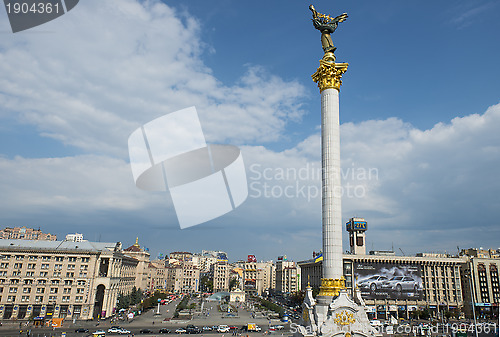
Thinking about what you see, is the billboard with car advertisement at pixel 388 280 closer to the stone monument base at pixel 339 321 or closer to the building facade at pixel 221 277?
the stone monument base at pixel 339 321

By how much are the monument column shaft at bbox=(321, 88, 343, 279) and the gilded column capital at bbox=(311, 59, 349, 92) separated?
0.74 m

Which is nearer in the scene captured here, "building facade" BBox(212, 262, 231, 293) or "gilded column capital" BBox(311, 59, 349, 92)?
"gilded column capital" BBox(311, 59, 349, 92)

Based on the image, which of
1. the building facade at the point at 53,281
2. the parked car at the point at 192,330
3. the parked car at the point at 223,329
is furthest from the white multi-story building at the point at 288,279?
the parked car at the point at 192,330

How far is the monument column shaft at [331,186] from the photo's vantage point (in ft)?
128

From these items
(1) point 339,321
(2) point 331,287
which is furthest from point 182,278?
Result: (1) point 339,321

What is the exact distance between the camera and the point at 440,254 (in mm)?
115750

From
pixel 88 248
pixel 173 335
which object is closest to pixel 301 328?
pixel 173 335

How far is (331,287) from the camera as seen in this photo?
37844 millimetres

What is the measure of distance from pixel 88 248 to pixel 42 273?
10424 millimetres

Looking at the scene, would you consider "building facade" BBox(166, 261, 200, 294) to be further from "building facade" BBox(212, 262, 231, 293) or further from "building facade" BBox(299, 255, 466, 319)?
"building facade" BBox(299, 255, 466, 319)

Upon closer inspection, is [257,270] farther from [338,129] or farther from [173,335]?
[338,129]

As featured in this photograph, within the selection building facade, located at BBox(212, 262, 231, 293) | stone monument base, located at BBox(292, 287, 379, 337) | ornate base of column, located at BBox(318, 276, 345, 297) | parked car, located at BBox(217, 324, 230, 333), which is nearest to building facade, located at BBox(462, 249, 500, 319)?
parked car, located at BBox(217, 324, 230, 333)

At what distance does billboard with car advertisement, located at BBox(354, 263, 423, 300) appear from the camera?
9500cm

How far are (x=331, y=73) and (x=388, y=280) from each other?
243ft
